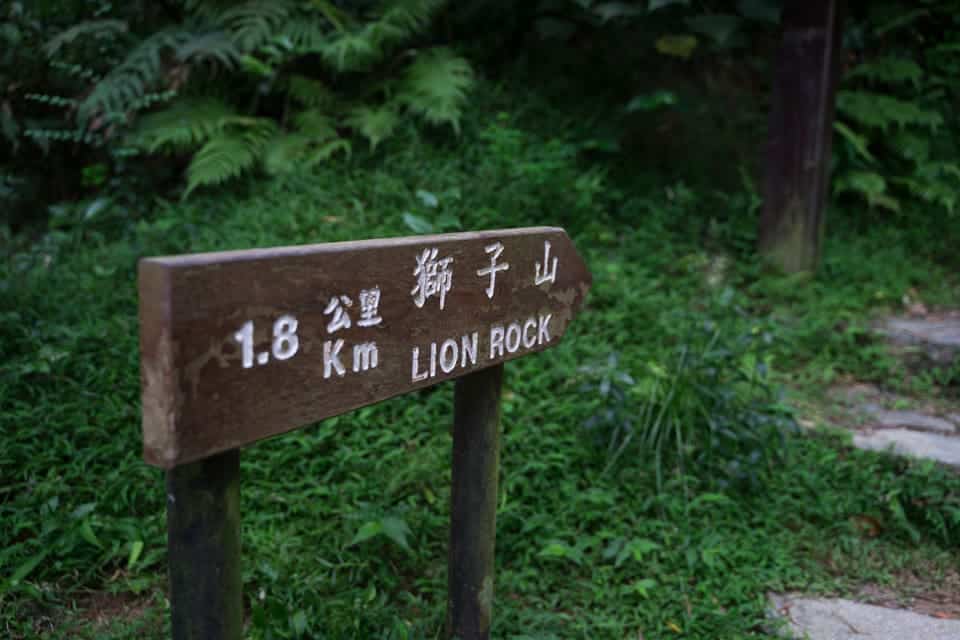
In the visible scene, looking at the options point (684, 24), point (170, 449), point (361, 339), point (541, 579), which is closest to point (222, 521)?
point (170, 449)

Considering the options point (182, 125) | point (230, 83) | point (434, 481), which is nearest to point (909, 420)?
point (434, 481)

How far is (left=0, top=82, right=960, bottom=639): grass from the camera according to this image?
2.23 m

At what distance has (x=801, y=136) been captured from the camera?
4.68 m

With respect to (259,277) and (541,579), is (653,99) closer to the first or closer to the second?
(541,579)

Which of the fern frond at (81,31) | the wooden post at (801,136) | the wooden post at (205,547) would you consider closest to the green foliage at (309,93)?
the fern frond at (81,31)

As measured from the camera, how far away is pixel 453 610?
2.03m

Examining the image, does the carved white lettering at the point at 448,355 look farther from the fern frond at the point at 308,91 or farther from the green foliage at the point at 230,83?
the fern frond at the point at 308,91

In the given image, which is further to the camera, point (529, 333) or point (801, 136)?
point (801, 136)

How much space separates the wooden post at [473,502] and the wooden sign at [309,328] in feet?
0.51

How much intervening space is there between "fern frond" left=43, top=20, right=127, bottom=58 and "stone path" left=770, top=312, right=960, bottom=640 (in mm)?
4470

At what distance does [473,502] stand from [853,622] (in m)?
1.24

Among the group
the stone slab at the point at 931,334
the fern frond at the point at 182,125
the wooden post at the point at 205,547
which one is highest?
the fern frond at the point at 182,125

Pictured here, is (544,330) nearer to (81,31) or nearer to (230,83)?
(230,83)

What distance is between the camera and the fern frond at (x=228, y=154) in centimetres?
422
